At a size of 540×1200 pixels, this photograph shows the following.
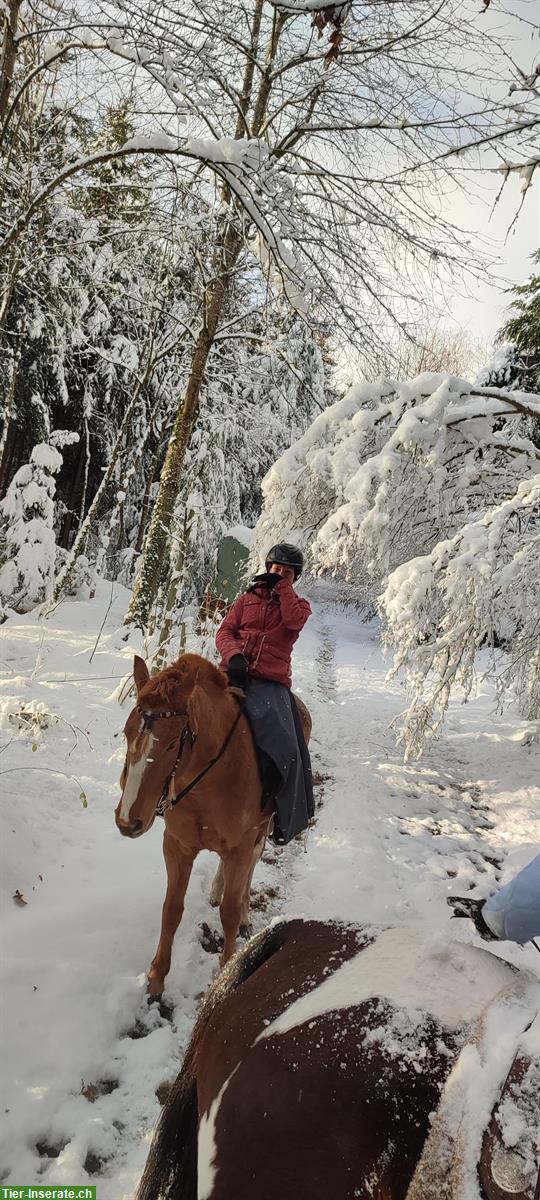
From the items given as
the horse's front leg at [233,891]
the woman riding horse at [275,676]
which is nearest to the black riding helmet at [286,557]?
the woman riding horse at [275,676]

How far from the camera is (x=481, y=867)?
5.17m

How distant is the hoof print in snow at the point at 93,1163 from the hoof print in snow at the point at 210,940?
1.34 meters

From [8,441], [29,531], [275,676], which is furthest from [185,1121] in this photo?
[8,441]

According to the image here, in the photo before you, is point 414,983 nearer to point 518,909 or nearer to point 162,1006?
point 518,909

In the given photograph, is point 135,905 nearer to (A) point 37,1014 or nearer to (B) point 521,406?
(A) point 37,1014

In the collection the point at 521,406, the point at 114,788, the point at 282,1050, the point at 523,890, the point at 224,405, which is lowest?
the point at 114,788

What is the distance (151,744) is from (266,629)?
1702mm

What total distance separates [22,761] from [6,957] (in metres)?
2.45

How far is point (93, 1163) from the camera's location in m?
2.15

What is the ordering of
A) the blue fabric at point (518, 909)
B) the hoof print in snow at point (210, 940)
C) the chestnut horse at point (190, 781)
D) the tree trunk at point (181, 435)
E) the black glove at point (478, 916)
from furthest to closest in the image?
the tree trunk at point (181, 435)
the hoof print in snow at point (210, 940)
the chestnut horse at point (190, 781)
the black glove at point (478, 916)
the blue fabric at point (518, 909)

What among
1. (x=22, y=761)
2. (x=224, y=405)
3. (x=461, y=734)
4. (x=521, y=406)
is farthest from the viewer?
(x=224, y=405)

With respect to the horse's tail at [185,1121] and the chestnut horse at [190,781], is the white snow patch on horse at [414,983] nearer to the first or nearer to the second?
the horse's tail at [185,1121]

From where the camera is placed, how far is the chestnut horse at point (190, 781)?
2.45 meters

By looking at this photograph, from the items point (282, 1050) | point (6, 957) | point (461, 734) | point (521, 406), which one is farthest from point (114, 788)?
point (461, 734)
